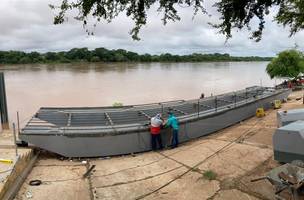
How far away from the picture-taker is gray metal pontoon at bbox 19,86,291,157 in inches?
424

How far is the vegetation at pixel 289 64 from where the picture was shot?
39.9 meters

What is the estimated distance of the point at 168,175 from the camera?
9047mm

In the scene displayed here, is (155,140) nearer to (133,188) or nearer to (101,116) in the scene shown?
(101,116)

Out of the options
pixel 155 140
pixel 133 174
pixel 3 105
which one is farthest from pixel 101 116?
pixel 133 174

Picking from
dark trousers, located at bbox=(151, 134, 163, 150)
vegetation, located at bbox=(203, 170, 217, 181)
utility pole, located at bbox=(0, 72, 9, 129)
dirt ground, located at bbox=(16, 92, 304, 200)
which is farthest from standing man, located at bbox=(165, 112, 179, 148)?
utility pole, located at bbox=(0, 72, 9, 129)

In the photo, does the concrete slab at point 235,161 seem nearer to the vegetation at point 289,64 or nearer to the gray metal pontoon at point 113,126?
the gray metal pontoon at point 113,126

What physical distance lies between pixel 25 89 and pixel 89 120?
3144 centimetres

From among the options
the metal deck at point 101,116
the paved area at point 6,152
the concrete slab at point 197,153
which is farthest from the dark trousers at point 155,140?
the paved area at point 6,152

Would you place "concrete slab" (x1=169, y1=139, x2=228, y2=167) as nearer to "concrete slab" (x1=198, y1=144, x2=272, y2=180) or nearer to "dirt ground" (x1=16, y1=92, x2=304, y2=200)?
"dirt ground" (x1=16, y1=92, x2=304, y2=200)

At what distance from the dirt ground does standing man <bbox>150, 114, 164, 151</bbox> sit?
475mm

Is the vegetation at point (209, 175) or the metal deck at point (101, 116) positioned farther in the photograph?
the metal deck at point (101, 116)

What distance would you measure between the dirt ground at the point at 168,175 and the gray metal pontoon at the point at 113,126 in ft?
1.54

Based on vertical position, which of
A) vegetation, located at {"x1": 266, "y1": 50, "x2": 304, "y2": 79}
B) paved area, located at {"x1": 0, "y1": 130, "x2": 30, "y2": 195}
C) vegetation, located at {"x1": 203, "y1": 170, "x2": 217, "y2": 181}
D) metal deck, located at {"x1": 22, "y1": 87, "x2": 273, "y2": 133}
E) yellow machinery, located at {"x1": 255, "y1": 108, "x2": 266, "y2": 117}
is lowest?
yellow machinery, located at {"x1": 255, "y1": 108, "x2": 266, "y2": 117}

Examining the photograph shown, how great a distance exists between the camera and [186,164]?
9.87m
